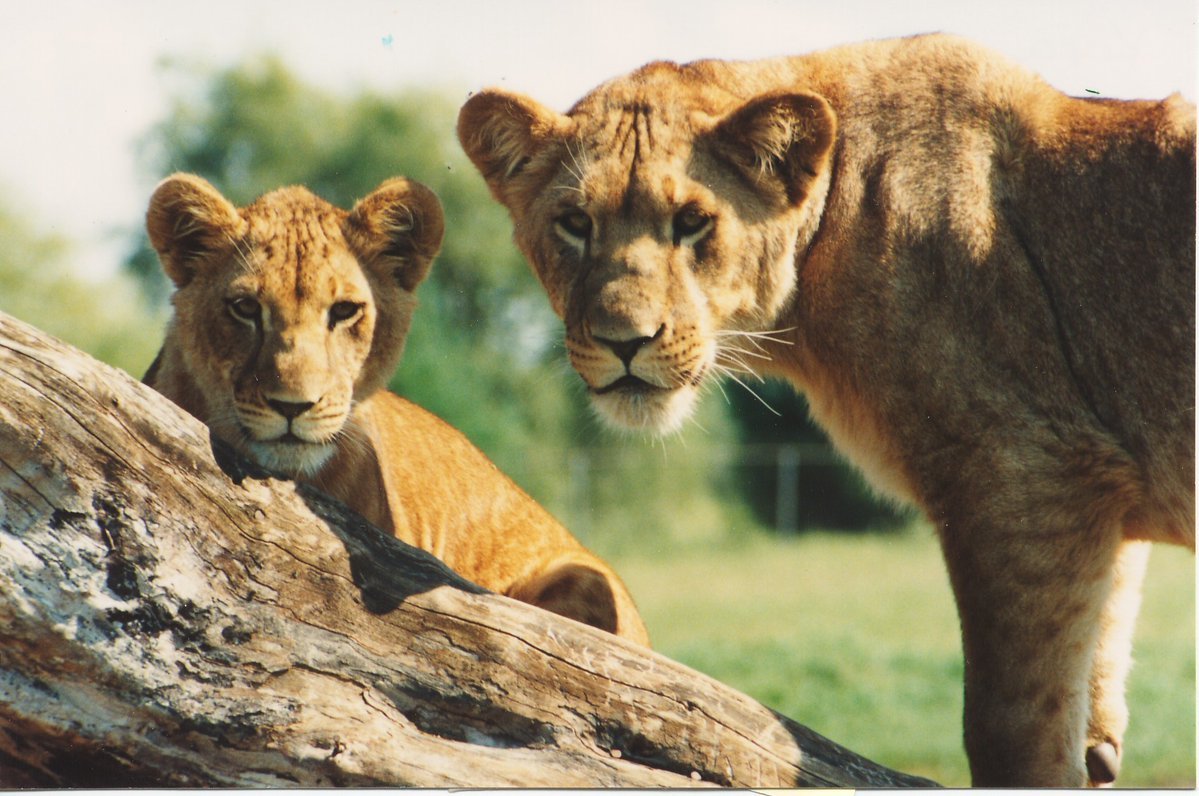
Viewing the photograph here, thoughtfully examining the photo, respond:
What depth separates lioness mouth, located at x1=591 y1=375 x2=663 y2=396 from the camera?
3.87 m

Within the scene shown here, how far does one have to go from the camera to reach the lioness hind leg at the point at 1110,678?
4227 millimetres

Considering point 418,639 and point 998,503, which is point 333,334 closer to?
point 418,639

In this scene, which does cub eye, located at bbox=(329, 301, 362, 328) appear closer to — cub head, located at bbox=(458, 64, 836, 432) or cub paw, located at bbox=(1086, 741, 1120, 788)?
cub head, located at bbox=(458, 64, 836, 432)

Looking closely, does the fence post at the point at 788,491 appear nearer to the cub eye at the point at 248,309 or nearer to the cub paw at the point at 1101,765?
the cub paw at the point at 1101,765

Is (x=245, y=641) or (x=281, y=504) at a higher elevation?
(x=281, y=504)

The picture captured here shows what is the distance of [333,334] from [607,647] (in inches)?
44.5

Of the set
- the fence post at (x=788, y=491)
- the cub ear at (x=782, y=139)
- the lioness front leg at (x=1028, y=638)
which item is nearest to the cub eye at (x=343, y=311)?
the cub ear at (x=782, y=139)

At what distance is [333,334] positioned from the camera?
151 inches

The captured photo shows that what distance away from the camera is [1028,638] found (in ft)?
12.1

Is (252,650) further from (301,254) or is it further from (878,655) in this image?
(878,655)

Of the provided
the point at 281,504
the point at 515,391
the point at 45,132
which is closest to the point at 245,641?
the point at 281,504

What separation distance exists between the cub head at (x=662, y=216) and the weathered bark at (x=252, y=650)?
2.49 ft

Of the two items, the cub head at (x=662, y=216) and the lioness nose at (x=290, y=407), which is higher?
the cub head at (x=662, y=216)

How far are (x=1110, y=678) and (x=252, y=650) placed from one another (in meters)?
2.57
